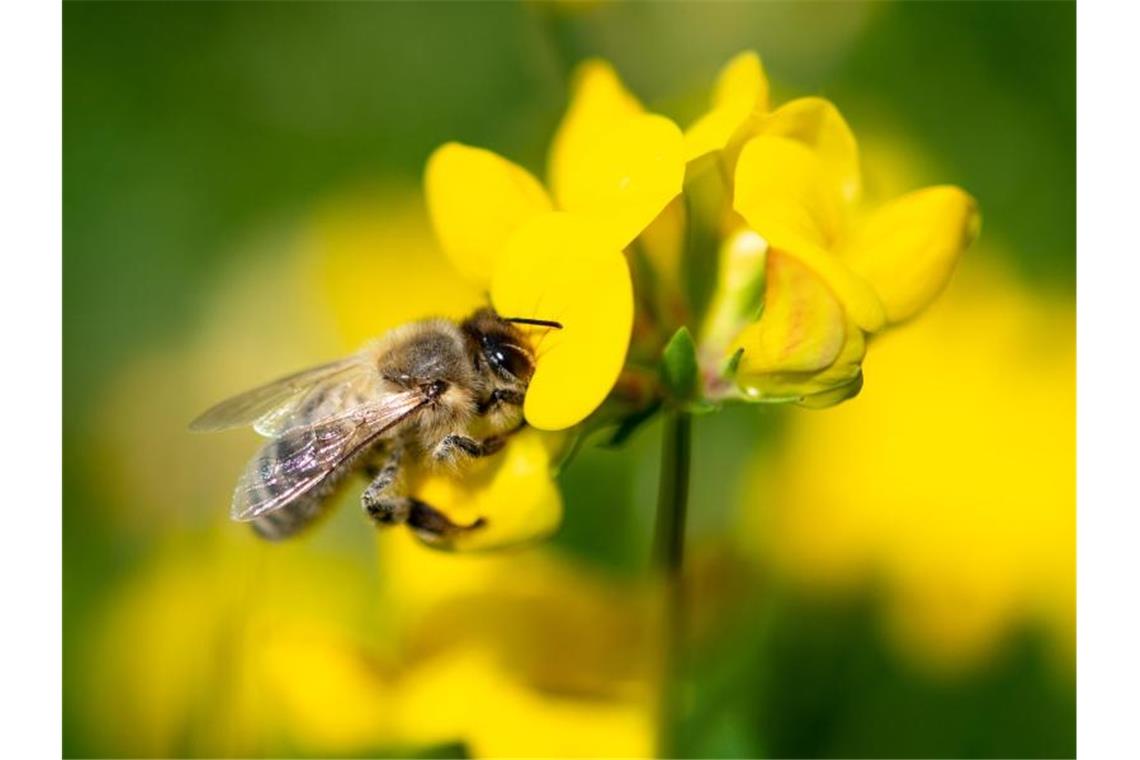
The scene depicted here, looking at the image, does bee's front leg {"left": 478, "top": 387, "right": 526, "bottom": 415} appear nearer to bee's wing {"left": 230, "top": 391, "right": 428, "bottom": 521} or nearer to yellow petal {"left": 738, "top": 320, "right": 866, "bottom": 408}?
bee's wing {"left": 230, "top": 391, "right": 428, "bottom": 521}

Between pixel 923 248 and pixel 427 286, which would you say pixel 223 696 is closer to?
pixel 923 248

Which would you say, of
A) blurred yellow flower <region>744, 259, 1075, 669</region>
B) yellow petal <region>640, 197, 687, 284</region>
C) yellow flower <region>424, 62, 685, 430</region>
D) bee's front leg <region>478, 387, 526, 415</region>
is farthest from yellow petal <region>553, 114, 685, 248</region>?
blurred yellow flower <region>744, 259, 1075, 669</region>

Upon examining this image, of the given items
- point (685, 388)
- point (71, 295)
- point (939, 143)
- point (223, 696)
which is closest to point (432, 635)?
point (223, 696)

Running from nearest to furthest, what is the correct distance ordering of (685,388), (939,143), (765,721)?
1. (685,388)
2. (765,721)
3. (939,143)

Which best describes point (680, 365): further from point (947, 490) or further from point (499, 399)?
point (947, 490)

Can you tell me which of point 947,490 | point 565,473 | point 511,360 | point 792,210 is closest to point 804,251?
point 792,210

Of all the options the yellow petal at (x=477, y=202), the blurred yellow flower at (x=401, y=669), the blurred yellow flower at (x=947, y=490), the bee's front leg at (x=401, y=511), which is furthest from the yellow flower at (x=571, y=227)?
the blurred yellow flower at (x=947, y=490)
